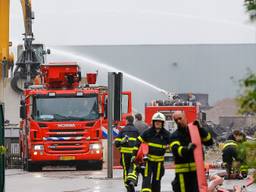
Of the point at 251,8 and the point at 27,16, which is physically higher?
the point at 27,16

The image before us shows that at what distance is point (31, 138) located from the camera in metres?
26.8

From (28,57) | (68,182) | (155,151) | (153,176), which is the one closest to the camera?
(155,151)

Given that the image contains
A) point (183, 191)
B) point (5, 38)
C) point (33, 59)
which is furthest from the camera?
point (33, 59)

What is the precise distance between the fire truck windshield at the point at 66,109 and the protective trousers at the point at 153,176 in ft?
37.9

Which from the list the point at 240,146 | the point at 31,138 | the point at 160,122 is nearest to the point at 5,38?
the point at 31,138

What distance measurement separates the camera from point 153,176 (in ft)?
50.5

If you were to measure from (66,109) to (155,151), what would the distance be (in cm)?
1197

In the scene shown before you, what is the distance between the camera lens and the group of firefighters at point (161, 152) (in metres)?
12.4

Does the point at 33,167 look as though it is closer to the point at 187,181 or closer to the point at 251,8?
the point at 187,181

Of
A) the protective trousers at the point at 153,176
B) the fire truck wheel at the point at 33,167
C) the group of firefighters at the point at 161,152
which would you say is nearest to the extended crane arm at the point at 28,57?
the fire truck wheel at the point at 33,167

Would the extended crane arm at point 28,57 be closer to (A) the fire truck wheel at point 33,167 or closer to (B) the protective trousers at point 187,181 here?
(A) the fire truck wheel at point 33,167

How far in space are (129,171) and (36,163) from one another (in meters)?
8.75

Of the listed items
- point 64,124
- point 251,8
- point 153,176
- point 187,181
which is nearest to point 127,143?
point 153,176

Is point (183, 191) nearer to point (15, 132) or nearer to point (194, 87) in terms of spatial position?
point (15, 132)
